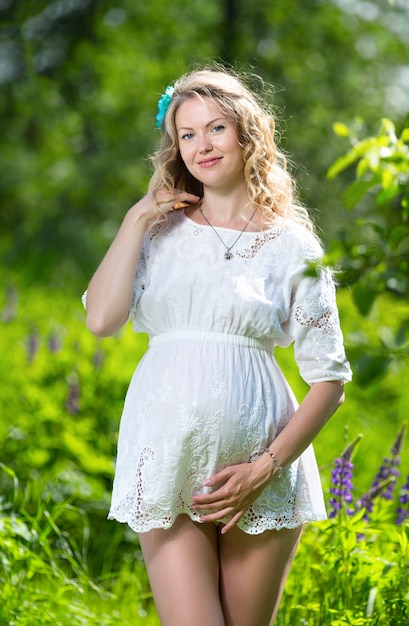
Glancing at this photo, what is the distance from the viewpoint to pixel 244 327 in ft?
8.45

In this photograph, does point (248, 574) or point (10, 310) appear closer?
point (248, 574)

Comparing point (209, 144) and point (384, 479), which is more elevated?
point (209, 144)

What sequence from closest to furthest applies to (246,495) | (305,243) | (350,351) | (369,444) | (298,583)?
(350,351), (246,495), (305,243), (298,583), (369,444)

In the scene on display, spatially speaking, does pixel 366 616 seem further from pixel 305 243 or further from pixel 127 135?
pixel 127 135

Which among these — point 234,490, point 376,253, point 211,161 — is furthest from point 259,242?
point 376,253

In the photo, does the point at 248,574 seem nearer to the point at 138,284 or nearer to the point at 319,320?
the point at 319,320

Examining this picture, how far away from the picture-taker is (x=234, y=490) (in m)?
2.45

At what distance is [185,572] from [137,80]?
13472 mm

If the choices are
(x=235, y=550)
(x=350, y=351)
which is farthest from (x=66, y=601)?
(x=350, y=351)

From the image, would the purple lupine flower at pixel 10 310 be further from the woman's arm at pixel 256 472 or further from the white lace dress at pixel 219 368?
the woman's arm at pixel 256 472

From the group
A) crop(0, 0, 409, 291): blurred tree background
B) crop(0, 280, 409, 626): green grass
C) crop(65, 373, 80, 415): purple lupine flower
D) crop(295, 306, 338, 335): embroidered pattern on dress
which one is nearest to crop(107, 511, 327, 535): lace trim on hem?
crop(0, 280, 409, 626): green grass

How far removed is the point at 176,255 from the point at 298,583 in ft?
4.38

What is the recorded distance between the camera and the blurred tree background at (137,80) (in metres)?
13.6

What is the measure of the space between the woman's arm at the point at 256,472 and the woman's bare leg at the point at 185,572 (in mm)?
81
